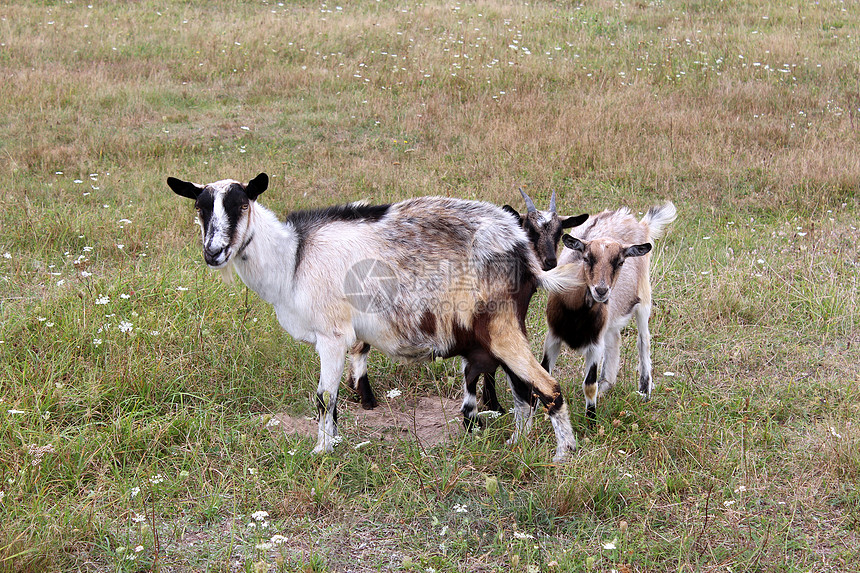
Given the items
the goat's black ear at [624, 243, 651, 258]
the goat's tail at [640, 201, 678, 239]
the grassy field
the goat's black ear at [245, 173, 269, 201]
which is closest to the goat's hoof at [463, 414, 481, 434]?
the grassy field

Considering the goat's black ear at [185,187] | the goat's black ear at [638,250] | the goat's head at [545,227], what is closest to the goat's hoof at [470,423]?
the goat's head at [545,227]

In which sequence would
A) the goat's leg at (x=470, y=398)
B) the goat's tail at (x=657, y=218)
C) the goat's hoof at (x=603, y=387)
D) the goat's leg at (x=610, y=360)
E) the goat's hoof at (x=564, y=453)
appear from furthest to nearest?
the goat's tail at (x=657, y=218) < the goat's leg at (x=610, y=360) < the goat's hoof at (x=603, y=387) < the goat's leg at (x=470, y=398) < the goat's hoof at (x=564, y=453)

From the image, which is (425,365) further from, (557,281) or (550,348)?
(557,281)

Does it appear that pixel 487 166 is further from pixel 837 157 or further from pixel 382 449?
pixel 382 449

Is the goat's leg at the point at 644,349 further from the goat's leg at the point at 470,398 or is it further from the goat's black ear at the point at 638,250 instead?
the goat's leg at the point at 470,398

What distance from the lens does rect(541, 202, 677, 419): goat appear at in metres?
5.30

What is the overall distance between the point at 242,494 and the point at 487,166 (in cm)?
640

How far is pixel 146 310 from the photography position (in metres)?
6.07

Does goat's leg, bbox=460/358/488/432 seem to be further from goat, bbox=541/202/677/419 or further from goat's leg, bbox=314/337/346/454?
goat's leg, bbox=314/337/346/454

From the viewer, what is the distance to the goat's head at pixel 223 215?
4.65 meters

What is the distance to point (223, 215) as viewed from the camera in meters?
4.70

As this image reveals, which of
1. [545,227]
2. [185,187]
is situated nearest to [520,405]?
[545,227]

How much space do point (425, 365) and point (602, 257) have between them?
1.63 m

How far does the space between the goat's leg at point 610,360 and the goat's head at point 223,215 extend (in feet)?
9.00
